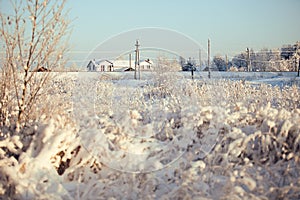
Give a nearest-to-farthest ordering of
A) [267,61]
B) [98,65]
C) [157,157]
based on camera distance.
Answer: [157,157], [98,65], [267,61]

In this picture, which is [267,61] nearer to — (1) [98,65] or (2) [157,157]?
(1) [98,65]

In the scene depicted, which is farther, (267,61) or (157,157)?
(267,61)

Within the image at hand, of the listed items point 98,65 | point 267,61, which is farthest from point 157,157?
point 267,61

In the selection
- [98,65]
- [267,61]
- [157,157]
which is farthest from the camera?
[267,61]

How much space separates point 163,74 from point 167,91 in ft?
12.9

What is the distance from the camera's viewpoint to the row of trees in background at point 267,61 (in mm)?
45987

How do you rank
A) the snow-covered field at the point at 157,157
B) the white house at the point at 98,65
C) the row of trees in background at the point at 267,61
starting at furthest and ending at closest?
the row of trees in background at the point at 267,61
the white house at the point at 98,65
the snow-covered field at the point at 157,157

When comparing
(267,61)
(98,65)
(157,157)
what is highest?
(267,61)

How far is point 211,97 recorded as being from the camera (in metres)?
6.07

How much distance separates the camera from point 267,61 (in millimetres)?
52562

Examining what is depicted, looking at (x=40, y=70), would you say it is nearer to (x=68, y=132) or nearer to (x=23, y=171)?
(x=68, y=132)

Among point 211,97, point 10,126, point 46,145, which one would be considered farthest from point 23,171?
point 211,97

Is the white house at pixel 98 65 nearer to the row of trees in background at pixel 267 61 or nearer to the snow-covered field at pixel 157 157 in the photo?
the snow-covered field at pixel 157 157

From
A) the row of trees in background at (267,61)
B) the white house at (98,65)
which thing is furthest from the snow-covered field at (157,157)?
the row of trees in background at (267,61)
